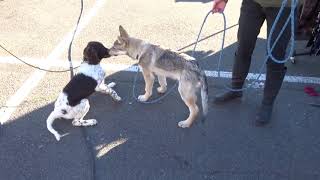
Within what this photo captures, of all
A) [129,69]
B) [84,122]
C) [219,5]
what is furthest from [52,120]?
[219,5]

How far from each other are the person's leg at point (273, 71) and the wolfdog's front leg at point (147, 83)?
1295mm

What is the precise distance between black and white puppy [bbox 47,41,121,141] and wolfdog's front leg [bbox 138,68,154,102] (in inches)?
19.4

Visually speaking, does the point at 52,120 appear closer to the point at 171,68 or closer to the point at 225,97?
the point at 171,68

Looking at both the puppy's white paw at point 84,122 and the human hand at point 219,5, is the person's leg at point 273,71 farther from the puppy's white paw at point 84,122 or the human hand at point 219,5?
the puppy's white paw at point 84,122

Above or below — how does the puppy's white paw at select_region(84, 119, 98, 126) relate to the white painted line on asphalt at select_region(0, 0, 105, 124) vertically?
below

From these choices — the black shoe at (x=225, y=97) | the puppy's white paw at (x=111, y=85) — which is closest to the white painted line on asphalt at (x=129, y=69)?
the puppy's white paw at (x=111, y=85)

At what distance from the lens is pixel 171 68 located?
465 cm

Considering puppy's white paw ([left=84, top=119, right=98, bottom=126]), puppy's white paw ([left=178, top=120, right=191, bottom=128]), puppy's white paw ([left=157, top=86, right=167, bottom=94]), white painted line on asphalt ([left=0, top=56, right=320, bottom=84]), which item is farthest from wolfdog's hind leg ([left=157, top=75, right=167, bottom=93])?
puppy's white paw ([left=84, top=119, right=98, bottom=126])

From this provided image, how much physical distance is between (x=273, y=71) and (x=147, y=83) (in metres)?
1.46

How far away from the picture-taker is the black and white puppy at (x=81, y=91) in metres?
4.59

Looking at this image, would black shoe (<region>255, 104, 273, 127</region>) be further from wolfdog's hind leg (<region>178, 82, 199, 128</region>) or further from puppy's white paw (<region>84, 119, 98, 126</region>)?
→ puppy's white paw (<region>84, 119, 98, 126</region>)

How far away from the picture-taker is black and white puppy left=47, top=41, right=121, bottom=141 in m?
4.59

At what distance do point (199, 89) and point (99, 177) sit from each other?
4.64 feet

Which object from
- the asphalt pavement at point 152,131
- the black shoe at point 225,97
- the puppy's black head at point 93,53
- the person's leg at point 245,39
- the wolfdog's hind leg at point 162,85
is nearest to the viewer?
the asphalt pavement at point 152,131
